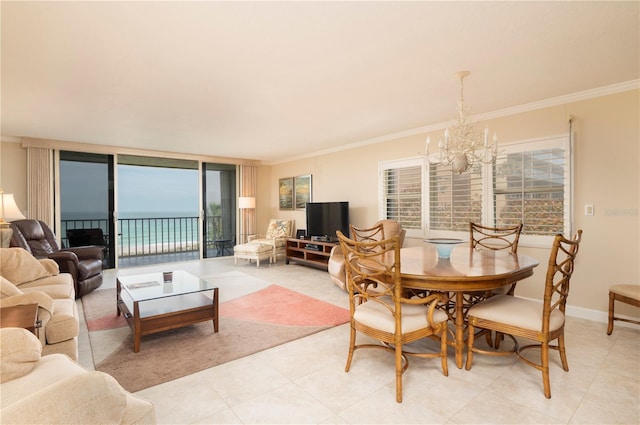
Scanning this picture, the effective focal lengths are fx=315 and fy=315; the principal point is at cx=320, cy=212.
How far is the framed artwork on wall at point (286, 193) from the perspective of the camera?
24.5 ft

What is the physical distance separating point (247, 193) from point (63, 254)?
163 inches

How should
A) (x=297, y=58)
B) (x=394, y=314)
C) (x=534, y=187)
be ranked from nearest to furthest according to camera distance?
(x=394, y=314)
(x=297, y=58)
(x=534, y=187)

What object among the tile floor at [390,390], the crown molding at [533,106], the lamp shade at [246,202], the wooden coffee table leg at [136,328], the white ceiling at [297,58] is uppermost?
the white ceiling at [297,58]

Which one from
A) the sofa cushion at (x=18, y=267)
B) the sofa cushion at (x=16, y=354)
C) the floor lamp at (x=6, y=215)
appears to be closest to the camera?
the sofa cushion at (x=16, y=354)

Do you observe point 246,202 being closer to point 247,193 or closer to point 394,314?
point 247,193

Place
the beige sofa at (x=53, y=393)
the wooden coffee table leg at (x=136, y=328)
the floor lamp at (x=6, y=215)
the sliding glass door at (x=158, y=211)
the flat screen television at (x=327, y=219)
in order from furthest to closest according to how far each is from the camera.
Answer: the sliding glass door at (x=158, y=211) → the flat screen television at (x=327, y=219) → the floor lamp at (x=6, y=215) → the wooden coffee table leg at (x=136, y=328) → the beige sofa at (x=53, y=393)

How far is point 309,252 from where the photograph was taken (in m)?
6.06

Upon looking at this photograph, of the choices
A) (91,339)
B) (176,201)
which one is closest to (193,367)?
(91,339)

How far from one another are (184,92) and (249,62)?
1.04 metres

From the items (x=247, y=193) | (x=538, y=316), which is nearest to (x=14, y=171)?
(x=247, y=193)

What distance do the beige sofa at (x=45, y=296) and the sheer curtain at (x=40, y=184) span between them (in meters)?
2.68

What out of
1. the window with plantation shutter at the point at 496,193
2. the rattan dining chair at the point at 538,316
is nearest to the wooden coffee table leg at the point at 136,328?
the rattan dining chair at the point at 538,316

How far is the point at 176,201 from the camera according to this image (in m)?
7.82

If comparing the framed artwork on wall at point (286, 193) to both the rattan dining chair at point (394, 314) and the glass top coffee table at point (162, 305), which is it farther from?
the rattan dining chair at point (394, 314)
